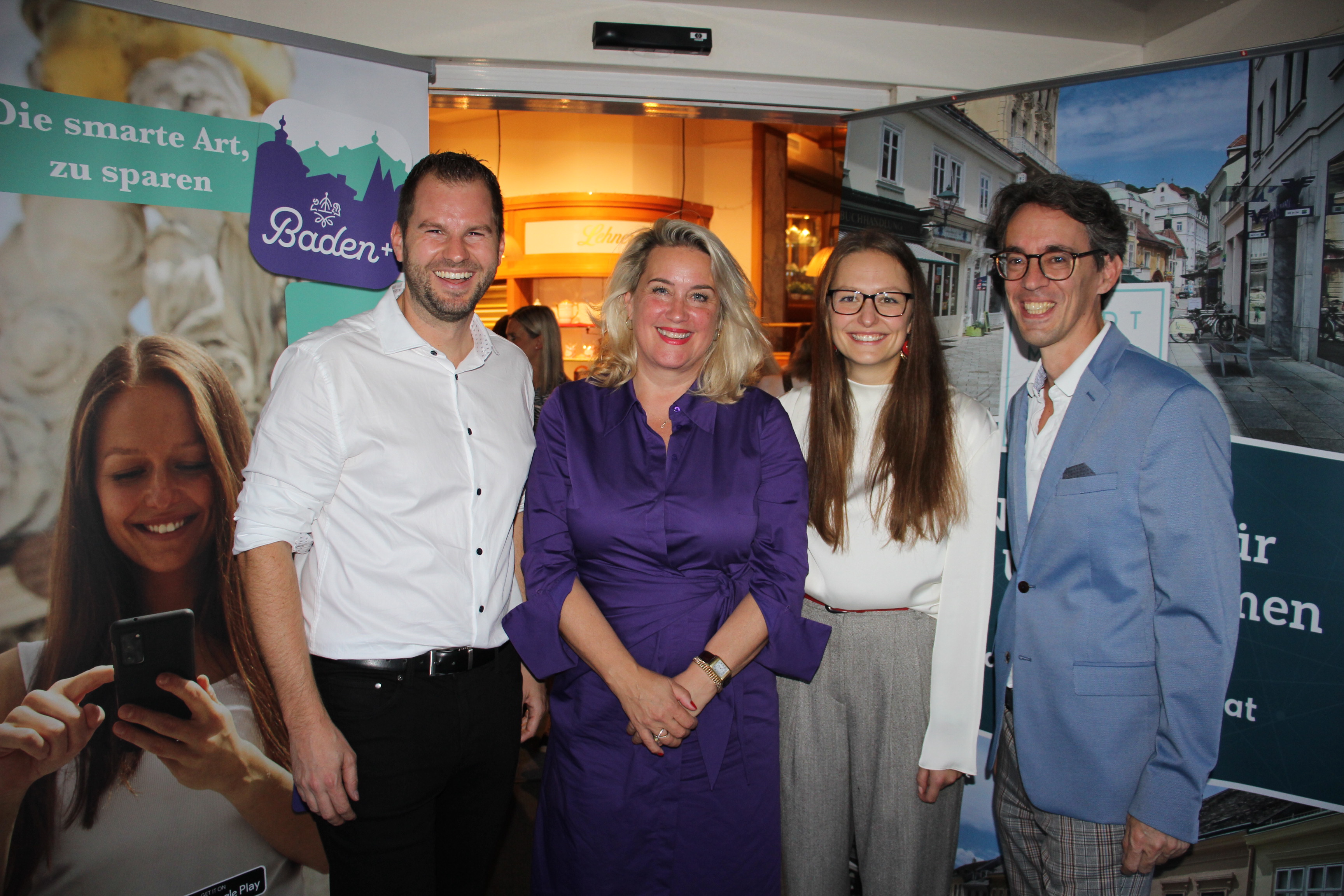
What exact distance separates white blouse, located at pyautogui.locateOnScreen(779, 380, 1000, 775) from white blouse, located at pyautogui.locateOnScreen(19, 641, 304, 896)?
6.67 ft

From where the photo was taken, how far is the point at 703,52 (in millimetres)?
3229

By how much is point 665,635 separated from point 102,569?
1.75 metres

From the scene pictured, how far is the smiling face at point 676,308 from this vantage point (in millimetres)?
1897

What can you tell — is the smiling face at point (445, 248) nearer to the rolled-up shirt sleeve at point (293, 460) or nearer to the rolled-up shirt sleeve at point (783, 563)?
the rolled-up shirt sleeve at point (293, 460)

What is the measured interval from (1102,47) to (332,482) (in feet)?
13.2

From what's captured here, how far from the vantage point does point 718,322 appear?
79.7 inches

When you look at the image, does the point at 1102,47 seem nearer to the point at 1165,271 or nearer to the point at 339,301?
the point at 1165,271

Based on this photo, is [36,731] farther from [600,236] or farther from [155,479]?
[600,236]

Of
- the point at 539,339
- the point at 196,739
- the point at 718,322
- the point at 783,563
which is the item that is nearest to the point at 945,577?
the point at 783,563

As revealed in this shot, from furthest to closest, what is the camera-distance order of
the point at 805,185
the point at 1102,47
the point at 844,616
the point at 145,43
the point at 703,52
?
the point at 805,185 → the point at 1102,47 → the point at 703,52 → the point at 145,43 → the point at 844,616

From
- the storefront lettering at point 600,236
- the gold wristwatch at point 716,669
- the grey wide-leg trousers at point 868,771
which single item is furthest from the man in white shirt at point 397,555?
the storefront lettering at point 600,236

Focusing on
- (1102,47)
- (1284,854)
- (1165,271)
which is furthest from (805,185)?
(1284,854)

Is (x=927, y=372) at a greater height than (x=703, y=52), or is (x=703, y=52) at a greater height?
(x=703, y=52)

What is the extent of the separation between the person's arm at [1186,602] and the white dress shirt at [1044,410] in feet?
0.78
